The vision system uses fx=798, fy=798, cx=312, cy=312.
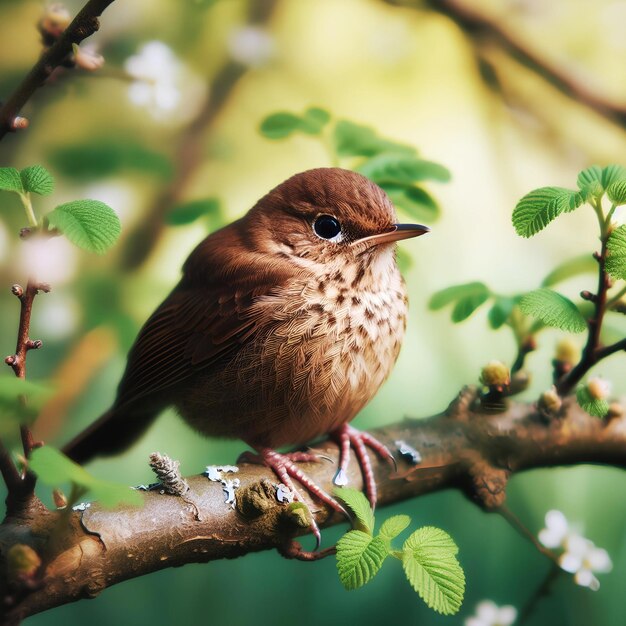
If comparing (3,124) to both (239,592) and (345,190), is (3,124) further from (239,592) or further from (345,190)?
(239,592)

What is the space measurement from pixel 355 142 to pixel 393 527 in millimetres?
775

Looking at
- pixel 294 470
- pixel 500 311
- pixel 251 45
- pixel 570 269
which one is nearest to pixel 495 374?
pixel 500 311

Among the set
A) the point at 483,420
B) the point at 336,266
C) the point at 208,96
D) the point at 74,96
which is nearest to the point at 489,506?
the point at 483,420

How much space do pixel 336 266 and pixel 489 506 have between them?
538 mm

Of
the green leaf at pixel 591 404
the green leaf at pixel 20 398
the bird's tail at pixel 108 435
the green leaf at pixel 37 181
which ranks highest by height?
the green leaf at pixel 37 181

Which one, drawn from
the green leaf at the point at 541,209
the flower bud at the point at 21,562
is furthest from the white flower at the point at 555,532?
the flower bud at the point at 21,562

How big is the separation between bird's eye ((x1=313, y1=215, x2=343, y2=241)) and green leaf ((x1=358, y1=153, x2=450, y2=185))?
0.40 feet

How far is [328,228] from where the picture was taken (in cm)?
148

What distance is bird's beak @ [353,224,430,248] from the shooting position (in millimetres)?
1388

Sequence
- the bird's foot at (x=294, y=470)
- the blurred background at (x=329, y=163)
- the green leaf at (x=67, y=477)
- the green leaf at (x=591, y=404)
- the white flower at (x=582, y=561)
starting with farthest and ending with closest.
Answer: the blurred background at (x=329, y=163) → the white flower at (x=582, y=561) → the bird's foot at (x=294, y=470) → the green leaf at (x=591, y=404) → the green leaf at (x=67, y=477)

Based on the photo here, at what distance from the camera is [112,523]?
43.7 inches

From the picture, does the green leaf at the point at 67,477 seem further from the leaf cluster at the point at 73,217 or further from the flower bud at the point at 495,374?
the flower bud at the point at 495,374

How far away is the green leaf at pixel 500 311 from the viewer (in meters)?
1.51

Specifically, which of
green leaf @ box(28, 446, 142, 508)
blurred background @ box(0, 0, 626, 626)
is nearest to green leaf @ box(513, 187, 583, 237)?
green leaf @ box(28, 446, 142, 508)
